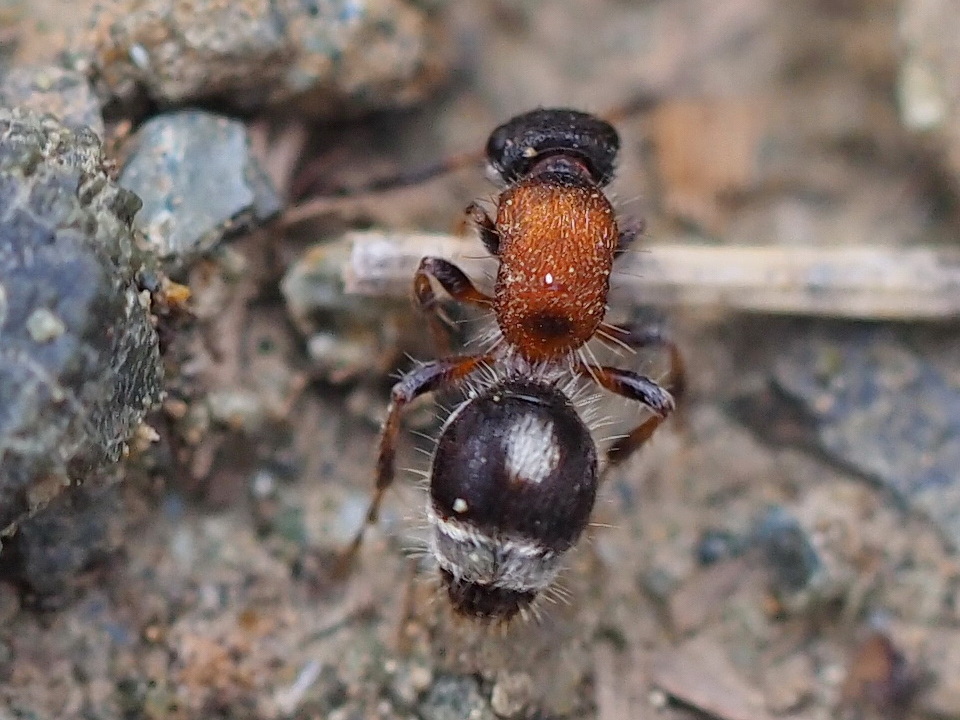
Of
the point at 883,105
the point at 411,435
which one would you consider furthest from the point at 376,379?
the point at 883,105

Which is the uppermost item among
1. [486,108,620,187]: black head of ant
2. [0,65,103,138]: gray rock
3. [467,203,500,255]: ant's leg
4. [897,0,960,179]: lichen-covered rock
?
[897,0,960,179]: lichen-covered rock

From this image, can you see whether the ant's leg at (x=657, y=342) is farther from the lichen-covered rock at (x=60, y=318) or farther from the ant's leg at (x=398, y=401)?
the lichen-covered rock at (x=60, y=318)

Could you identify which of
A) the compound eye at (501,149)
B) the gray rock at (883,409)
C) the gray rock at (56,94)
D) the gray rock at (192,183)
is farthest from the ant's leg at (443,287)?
the gray rock at (883,409)

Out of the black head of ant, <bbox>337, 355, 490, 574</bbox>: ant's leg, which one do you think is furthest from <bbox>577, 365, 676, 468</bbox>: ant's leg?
the black head of ant

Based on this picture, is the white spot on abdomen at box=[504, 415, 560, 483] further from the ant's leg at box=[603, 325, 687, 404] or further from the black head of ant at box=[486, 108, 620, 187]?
the black head of ant at box=[486, 108, 620, 187]

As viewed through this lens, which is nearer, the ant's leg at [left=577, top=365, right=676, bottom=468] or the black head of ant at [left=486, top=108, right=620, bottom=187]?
the ant's leg at [left=577, top=365, right=676, bottom=468]

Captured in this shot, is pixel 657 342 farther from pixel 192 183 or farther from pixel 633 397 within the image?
pixel 192 183
